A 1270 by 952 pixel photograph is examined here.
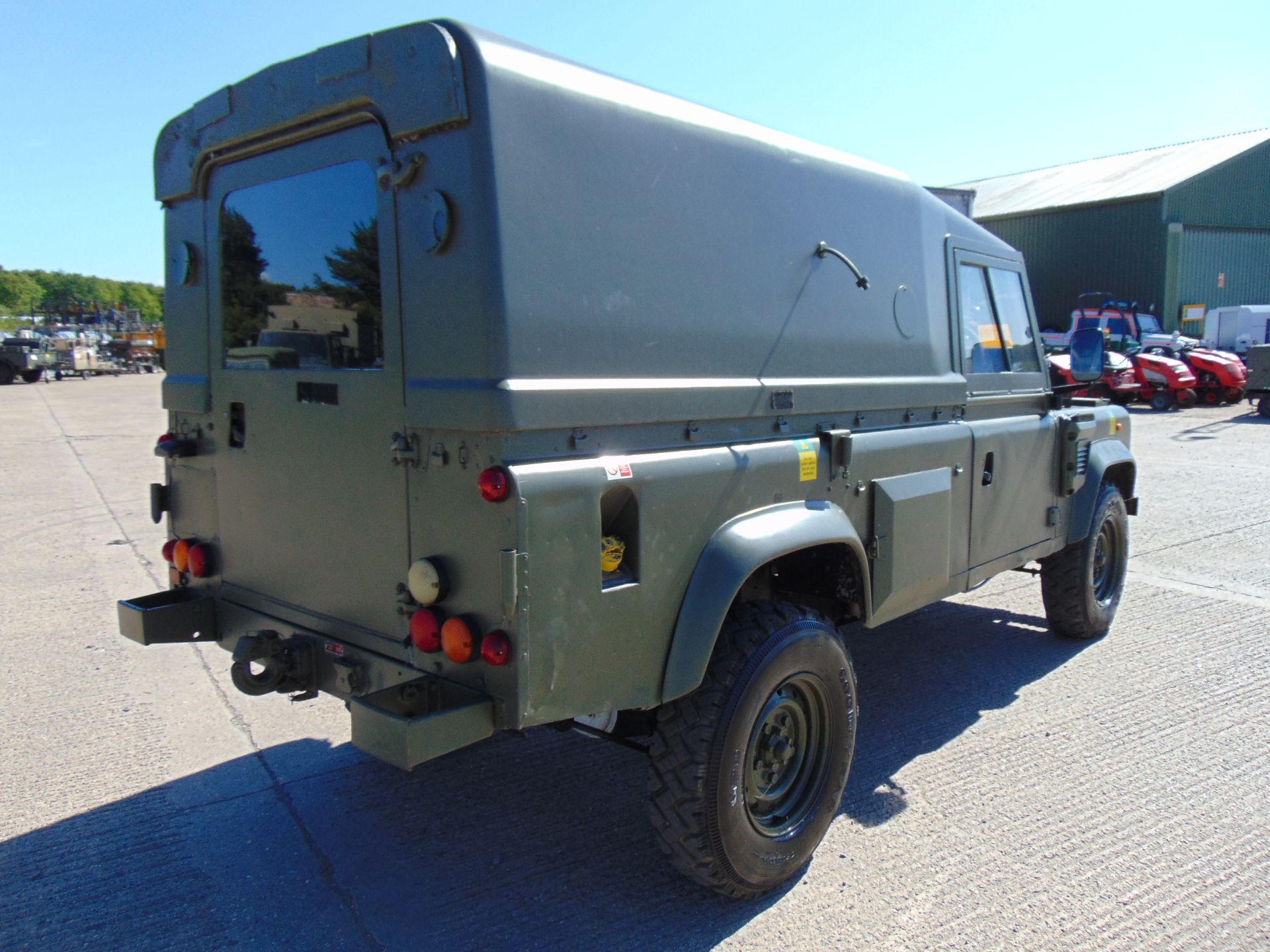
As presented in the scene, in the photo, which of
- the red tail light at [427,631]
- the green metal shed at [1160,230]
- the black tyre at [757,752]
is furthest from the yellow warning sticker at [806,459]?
the green metal shed at [1160,230]

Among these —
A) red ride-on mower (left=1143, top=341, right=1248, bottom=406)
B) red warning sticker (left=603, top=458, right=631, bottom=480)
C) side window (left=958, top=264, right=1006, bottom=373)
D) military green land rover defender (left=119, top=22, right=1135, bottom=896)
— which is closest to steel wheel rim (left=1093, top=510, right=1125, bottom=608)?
side window (left=958, top=264, right=1006, bottom=373)

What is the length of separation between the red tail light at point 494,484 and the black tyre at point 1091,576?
410cm

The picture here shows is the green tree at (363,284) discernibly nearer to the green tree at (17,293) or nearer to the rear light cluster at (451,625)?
the rear light cluster at (451,625)

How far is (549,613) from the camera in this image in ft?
8.18

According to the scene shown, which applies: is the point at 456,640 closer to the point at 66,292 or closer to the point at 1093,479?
the point at 1093,479

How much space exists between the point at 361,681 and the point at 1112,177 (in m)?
37.3

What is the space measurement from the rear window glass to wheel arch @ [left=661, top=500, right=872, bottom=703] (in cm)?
116

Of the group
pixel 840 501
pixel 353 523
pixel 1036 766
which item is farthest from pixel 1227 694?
pixel 353 523

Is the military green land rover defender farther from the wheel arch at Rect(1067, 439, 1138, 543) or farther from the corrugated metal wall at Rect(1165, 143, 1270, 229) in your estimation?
the corrugated metal wall at Rect(1165, 143, 1270, 229)

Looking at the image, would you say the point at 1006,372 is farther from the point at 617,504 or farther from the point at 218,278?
the point at 218,278

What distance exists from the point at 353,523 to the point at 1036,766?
306cm

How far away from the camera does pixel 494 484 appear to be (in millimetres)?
2436

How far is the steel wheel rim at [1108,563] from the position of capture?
580cm

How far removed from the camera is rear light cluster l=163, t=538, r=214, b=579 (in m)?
3.64
